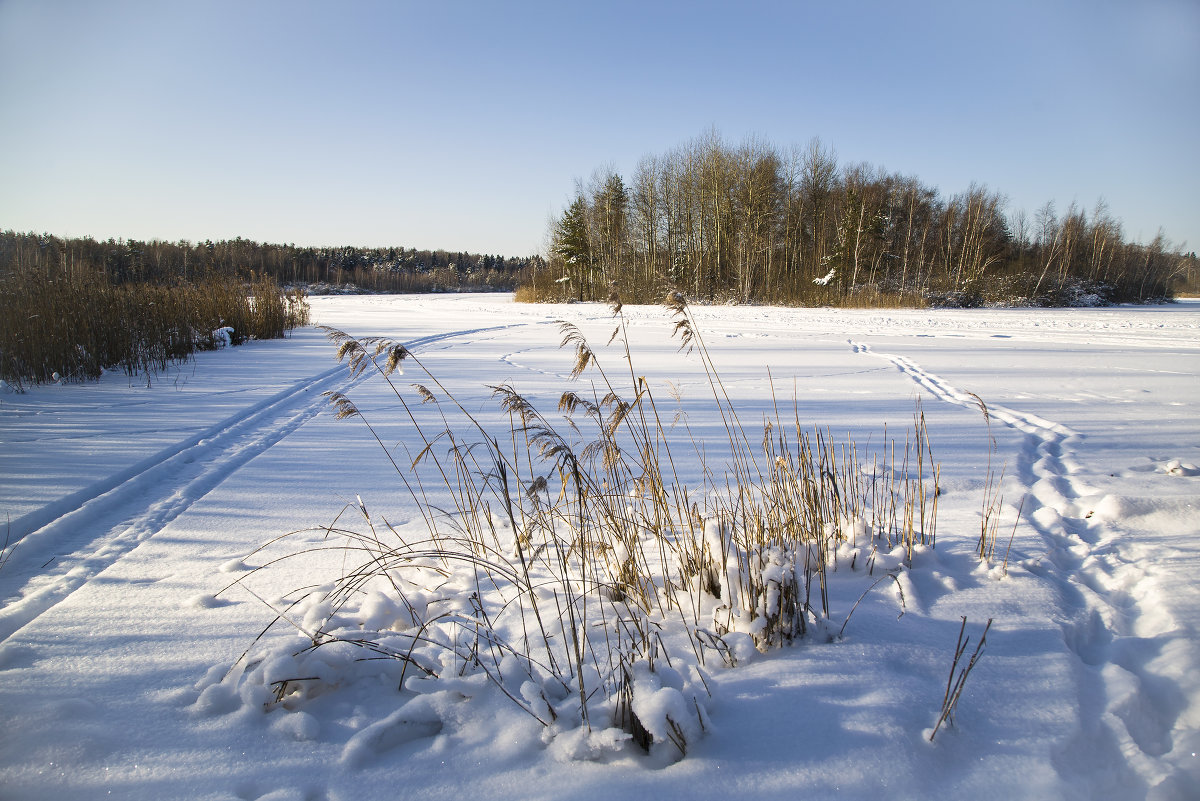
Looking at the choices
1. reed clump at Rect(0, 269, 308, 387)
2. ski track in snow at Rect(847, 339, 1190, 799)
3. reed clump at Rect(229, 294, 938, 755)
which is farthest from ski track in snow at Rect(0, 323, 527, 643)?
reed clump at Rect(0, 269, 308, 387)

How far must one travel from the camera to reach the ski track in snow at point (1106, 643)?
138 cm

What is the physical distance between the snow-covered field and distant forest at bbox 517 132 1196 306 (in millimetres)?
26859

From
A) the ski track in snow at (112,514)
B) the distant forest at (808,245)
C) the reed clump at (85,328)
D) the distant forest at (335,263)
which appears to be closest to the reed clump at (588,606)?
the ski track in snow at (112,514)

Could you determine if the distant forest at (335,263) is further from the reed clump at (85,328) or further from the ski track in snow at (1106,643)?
the ski track in snow at (1106,643)

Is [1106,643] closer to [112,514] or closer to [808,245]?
[112,514]

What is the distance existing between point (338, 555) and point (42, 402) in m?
5.56

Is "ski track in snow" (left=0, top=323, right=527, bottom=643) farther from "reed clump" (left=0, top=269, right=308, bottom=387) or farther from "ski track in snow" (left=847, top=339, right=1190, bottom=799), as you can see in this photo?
"reed clump" (left=0, top=269, right=308, bottom=387)

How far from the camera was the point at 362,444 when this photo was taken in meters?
4.65

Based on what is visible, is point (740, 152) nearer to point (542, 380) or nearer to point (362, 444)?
point (542, 380)

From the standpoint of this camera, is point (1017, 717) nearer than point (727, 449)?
Yes

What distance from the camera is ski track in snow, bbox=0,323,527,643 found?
2.36 meters

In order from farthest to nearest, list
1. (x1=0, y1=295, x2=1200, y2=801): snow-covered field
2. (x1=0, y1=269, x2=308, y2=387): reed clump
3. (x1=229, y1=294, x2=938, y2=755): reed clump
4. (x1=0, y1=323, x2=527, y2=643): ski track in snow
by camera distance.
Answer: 1. (x1=0, y1=269, x2=308, y2=387): reed clump
2. (x1=0, y1=323, x2=527, y2=643): ski track in snow
3. (x1=229, y1=294, x2=938, y2=755): reed clump
4. (x1=0, y1=295, x2=1200, y2=801): snow-covered field

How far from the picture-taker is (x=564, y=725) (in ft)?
5.00

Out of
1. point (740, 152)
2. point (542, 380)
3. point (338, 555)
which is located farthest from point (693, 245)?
point (338, 555)
